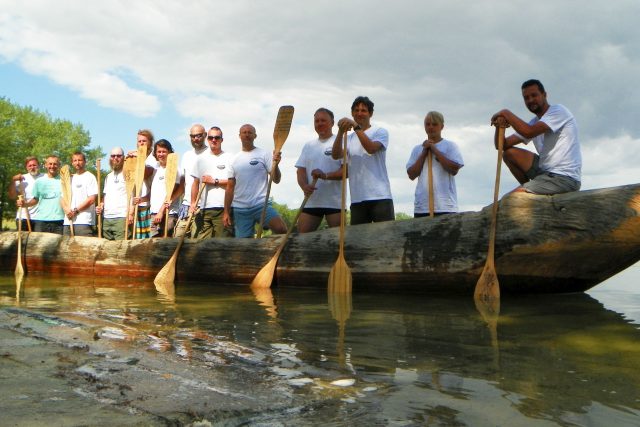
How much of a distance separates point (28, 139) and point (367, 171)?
3263 centimetres

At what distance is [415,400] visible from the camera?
7.75 feet

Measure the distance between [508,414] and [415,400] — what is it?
0.34 metres

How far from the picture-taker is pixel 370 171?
694 cm

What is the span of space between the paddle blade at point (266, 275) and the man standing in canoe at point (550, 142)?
107 inches

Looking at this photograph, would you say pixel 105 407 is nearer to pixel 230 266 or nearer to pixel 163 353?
pixel 163 353

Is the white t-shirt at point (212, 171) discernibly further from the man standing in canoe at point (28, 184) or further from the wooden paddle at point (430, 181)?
the man standing in canoe at point (28, 184)

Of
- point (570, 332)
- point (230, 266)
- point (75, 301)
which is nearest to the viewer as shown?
point (570, 332)

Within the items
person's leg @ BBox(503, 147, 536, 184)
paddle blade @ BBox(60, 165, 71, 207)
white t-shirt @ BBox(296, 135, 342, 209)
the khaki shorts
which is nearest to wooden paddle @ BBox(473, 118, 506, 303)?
the khaki shorts

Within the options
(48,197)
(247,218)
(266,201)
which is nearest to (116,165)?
(48,197)

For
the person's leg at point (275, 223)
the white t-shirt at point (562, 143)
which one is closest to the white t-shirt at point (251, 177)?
the person's leg at point (275, 223)

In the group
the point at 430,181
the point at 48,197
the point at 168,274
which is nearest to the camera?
the point at 430,181

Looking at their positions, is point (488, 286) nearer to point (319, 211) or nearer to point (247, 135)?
point (319, 211)

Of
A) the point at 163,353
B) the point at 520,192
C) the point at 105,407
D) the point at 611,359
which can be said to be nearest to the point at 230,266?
the point at 520,192

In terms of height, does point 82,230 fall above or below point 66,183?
below
